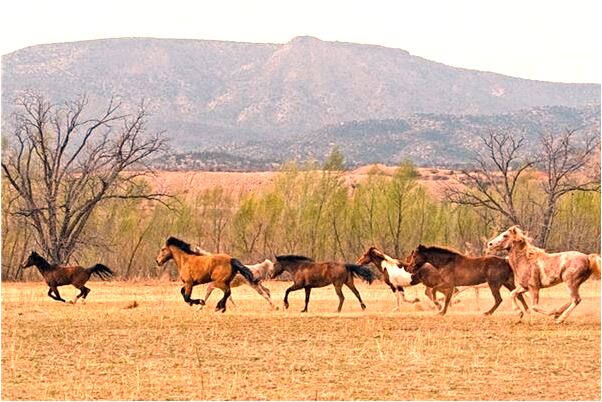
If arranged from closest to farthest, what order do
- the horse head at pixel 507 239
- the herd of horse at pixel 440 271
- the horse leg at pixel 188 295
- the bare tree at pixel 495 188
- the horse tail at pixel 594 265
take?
the horse tail at pixel 594 265, the herd of horse at pixel 440 271, the horse head at pixel 507 239, the horse leg at pixel 188 295, the bare tree at pixel 495 188

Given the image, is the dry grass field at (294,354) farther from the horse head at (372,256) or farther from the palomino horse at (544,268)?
the horse head at (372,256)

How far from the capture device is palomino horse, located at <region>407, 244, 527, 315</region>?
25.5m

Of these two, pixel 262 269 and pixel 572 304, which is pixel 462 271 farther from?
pixel 262 269

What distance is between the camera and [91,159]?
4894cm

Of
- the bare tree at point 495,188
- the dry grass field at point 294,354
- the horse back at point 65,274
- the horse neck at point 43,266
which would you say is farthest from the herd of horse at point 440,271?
the bare tree at point 495,188

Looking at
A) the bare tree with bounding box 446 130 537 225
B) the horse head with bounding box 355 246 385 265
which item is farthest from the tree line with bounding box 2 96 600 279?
the horse head with bounding box 355 246 385 265

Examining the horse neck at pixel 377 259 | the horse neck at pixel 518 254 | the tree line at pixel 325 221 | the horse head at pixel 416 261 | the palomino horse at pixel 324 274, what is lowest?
the tree line at pixel 325 221

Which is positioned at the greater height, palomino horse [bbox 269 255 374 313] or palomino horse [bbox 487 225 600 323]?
palomino horse [bbox 487 225 600 323]

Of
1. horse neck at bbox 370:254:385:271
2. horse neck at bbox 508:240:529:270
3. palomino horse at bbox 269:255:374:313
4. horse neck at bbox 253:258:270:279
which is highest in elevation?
horse neck at bbox 508:240:529:270

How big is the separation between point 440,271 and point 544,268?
8.39 feet

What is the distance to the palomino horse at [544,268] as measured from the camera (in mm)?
23266

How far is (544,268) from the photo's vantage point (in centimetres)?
2388

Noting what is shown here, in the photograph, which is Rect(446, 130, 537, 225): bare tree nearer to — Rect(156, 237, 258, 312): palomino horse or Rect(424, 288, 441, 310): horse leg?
Rect(424, 288, 441, 310): horse leg

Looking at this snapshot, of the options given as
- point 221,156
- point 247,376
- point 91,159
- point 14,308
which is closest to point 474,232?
point 91,159
